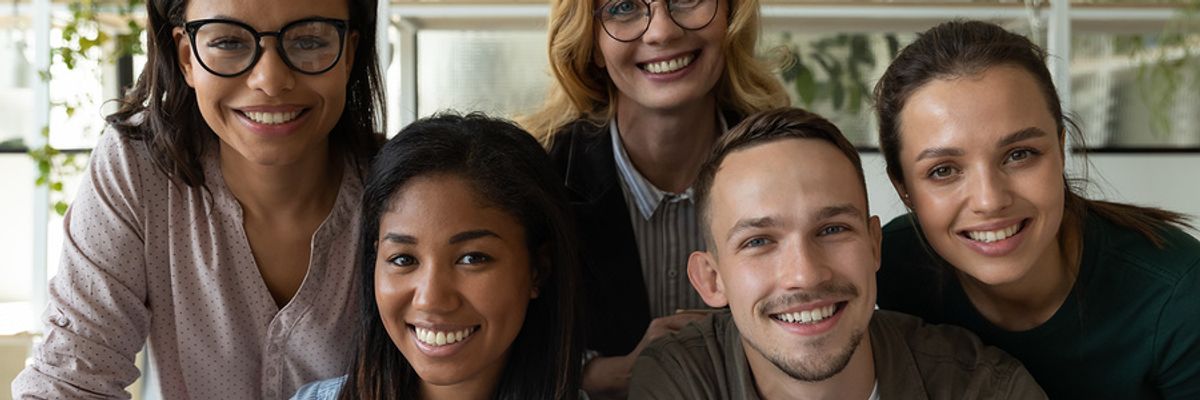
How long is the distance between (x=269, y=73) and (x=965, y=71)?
38.6 inches

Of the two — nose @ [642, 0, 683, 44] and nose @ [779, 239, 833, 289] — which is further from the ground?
nose @ [642, 0, 683, 44]

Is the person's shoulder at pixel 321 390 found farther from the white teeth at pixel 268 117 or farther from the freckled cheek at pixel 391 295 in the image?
the white teeth at pixel 268 117

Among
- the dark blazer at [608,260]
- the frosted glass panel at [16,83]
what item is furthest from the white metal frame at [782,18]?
the dark blazer at [608,260]

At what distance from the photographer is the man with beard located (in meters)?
1.66

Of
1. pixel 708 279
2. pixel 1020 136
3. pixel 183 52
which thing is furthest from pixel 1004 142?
pixel 183 52

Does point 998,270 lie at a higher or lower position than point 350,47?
lower

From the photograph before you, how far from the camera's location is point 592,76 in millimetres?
2209

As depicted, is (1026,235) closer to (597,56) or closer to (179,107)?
(597,56)

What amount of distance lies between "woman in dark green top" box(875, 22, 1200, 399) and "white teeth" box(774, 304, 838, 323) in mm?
208

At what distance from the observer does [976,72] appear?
174 centimetres

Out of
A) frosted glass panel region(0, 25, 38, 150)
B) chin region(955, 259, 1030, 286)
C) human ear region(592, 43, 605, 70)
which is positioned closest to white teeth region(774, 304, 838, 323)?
chin region(955, 259, 1030, 286)

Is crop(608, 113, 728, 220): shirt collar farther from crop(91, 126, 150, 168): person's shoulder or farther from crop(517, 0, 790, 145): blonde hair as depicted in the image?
crop(91, 126, 150, 168): person's shoulder

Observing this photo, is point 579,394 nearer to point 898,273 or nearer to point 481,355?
point 481,355

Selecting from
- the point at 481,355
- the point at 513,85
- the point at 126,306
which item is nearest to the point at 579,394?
the point at 481,355
